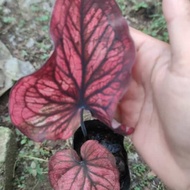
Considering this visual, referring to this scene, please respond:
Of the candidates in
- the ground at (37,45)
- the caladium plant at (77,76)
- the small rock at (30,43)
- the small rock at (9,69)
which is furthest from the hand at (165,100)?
the small rock at (30,43)

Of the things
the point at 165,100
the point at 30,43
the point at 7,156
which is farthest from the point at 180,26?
the point at 30,43

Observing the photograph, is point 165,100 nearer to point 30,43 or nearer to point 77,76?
point 77,76

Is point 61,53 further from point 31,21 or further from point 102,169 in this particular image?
point 31,21

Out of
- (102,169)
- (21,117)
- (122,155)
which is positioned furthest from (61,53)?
(122,155)

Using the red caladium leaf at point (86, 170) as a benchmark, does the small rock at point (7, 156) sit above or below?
below

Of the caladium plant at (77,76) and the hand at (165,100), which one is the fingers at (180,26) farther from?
A: the caladium plant at (77,76)

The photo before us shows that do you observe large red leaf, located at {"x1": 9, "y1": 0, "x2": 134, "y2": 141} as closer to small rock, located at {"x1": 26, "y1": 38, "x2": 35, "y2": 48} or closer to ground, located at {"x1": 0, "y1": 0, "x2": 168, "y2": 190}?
ground, located at {"x1": 0, "y1": 0, "x2": 168, "y2": 190}
